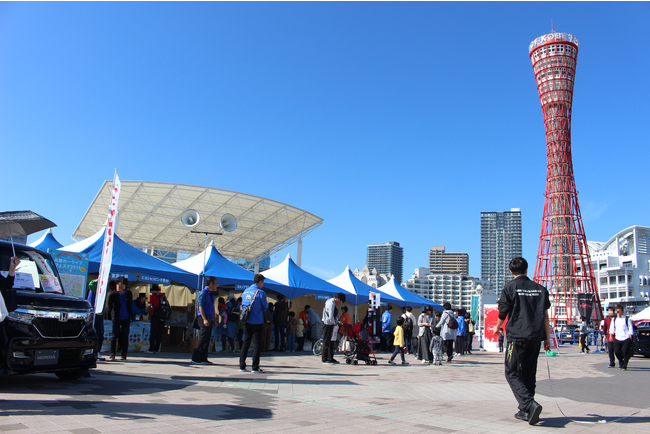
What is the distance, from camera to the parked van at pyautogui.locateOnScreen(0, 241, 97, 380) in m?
5.12

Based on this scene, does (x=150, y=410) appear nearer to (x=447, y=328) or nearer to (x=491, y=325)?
(x=447, y=328)

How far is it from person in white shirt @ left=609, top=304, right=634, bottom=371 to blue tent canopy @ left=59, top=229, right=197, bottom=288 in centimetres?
1159

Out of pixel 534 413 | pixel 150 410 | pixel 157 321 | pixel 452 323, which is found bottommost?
pixel 150 410

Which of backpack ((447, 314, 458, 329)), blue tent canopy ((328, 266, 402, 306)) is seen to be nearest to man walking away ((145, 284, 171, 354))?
backpack ((447, 314, 458, 329))

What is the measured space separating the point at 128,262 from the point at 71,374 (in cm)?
737

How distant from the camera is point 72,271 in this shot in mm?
10102

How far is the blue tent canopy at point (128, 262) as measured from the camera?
12547 millimetres

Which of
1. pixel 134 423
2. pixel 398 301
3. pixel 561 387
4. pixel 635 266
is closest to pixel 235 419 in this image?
pixel 134 423

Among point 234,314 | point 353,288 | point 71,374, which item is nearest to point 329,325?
point 234,314

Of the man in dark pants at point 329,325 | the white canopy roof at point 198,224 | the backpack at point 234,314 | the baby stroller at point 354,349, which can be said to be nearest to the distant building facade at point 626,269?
the white canopy roof at point 198,224

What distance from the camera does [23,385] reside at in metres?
5.63

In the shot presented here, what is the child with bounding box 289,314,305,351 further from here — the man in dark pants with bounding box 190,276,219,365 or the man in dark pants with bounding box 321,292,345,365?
the man in dark pants with bounding box 190,276,219,365

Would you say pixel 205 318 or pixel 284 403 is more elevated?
pixel 205 318

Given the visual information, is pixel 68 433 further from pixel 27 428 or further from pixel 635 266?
pixel 635 266
